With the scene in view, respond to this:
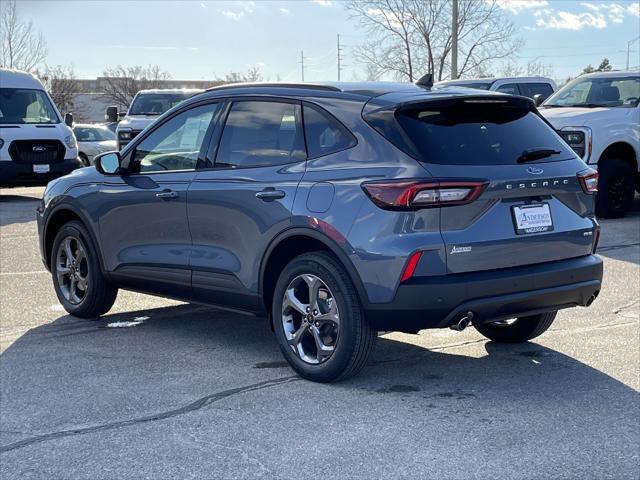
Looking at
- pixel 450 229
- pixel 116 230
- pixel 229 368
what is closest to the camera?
pixel 450 229

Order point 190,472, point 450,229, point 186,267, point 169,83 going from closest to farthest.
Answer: point 190,472 < point 450,229 < point 186,267 < point 169,83

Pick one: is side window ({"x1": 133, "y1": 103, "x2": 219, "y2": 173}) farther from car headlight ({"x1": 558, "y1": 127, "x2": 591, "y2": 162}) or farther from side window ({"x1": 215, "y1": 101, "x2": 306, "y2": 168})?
car headlight ({"x1": 558, "y1": 127, "x2": 591, "y2": 162})

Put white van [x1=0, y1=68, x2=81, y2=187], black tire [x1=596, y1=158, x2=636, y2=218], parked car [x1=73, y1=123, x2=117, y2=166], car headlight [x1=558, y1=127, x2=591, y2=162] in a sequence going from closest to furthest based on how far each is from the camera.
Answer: car headlight [x1=558, y1=127, x2=591, y2=162], black tire [x1=596, y1=158, x2=636, y2=218], white van [x1=0, y1=68, x2=81, y2=187], parked car [x1=73, y1=123, x2=117, y2=166]

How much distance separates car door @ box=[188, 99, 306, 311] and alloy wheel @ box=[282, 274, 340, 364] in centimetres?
29

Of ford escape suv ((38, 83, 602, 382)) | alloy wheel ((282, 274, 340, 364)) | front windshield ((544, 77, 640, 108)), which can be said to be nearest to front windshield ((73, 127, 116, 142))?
front windshield ((544, 77, 640, 108))

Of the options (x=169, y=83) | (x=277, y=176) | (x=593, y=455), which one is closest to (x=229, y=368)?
(x=277, y=176)

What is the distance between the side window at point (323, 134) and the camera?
213 inches

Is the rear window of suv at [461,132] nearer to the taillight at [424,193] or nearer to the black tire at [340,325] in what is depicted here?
the taillight at [424,193]

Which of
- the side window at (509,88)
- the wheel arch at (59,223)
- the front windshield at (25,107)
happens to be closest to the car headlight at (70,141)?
the front windshield at (25,107)

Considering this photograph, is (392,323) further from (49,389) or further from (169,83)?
(169,83)

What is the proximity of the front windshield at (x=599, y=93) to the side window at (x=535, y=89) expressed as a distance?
12.1 feet

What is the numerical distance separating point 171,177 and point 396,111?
192 centimetres

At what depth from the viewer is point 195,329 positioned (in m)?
7.05

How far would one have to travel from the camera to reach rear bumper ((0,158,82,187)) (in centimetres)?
1752
